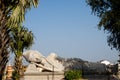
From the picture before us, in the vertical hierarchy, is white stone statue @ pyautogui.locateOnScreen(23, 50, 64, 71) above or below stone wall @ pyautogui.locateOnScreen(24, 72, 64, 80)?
above

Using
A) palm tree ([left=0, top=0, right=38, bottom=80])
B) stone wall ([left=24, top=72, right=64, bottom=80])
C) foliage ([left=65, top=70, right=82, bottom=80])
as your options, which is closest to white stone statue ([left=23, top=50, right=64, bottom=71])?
stone wall ([left=24, top=72, right=64, bottom=80])

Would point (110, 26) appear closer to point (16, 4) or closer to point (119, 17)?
point (119, 17)

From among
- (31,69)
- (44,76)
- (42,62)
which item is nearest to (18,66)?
(44,76)

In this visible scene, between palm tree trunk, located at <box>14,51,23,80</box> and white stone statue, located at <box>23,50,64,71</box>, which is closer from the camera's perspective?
palm tree trunk, located at <box>14,51,23,80</box>

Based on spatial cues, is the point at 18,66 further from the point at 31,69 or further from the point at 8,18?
the point at 8,18

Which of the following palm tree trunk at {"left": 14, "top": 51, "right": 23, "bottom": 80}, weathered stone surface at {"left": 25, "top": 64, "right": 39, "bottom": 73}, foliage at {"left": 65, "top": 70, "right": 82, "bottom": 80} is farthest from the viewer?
weathered stone surface at {"left": 25, "top": 64, "right": 39, "bottom": 73}

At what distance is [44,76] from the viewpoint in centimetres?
3719

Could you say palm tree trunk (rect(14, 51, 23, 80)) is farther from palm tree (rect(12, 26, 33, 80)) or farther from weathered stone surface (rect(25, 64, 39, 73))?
weathered stone surface (rect(25, 64, 39, 73))

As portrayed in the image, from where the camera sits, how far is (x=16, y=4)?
18156 millimetres

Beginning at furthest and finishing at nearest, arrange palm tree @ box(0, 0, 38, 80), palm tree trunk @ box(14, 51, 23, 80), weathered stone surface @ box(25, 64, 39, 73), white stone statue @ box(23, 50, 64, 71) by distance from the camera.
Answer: white stone statue @ box(23, 50, 64, 71) → weathered stone surface @ box(25, 64, 39, 73) → palm tree trunk @ box(14, 51, 23, 80) → palm tree @ box(0, 0, 38, 80)

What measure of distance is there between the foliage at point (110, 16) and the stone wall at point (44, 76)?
6485mm

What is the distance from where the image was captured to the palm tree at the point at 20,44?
3456 centimetres

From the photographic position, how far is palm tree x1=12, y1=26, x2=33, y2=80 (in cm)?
3456

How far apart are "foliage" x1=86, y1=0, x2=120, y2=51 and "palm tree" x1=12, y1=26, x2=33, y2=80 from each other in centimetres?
730
